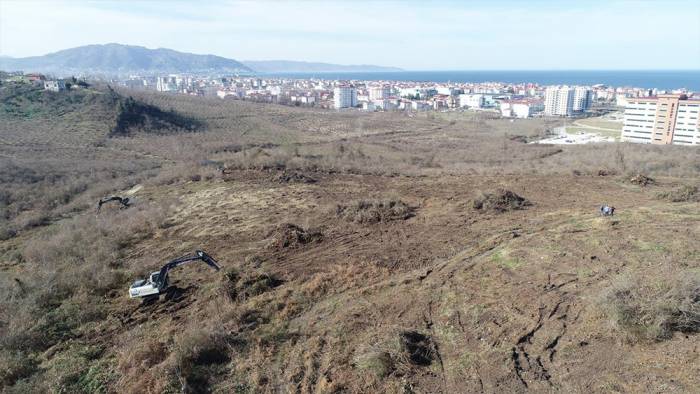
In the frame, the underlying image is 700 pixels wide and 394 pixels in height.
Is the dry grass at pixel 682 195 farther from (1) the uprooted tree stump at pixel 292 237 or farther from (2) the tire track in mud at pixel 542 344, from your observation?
(1) the uprooted tree stump at pixel 292 237

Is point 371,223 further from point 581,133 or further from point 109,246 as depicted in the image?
point 581,133

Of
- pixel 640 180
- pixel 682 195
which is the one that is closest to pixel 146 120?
pixel 640 180

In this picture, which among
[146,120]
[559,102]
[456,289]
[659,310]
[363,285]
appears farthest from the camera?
[559,102]

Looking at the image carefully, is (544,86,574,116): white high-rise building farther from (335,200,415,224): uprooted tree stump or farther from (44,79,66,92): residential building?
(44,79,66,92): residential building

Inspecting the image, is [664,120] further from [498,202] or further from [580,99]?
[580,99]

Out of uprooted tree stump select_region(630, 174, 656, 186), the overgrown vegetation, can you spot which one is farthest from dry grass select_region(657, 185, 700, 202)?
the overgrown vegetation
